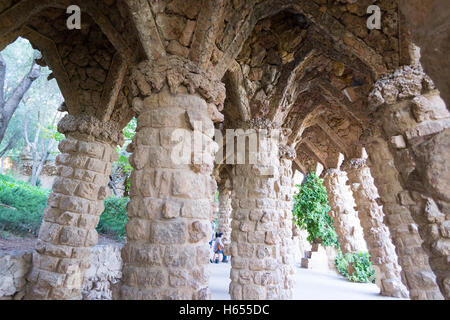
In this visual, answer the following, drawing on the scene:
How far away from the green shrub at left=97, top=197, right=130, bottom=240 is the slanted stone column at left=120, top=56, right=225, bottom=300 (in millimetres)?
6926

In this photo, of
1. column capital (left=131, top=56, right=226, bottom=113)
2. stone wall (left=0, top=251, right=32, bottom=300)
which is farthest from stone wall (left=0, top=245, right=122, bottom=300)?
column capital (left=131, top=56, right=226, bottom=113)

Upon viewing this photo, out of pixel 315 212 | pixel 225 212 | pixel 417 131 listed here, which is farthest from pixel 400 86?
pixel 225 212

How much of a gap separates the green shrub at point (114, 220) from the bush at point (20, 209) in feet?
6.74

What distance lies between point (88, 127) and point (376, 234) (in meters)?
8.23

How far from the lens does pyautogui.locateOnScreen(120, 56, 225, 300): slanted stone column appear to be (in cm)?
246

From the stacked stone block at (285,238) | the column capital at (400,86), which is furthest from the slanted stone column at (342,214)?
the column capital at (400,86)

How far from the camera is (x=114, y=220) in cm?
973

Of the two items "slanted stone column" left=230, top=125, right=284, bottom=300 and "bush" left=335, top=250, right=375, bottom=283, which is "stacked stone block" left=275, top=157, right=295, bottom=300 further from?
"bush" left=335, top=250, right=375, bottom=283

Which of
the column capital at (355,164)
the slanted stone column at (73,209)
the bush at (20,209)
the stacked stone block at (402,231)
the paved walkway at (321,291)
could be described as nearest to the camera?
the slanted stone column at (73,209)

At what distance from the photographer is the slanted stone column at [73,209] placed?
4223 millimetres

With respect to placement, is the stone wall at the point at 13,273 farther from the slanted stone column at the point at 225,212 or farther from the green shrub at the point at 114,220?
the slanted stone column at the point at 225,212

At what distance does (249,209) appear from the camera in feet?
17.1

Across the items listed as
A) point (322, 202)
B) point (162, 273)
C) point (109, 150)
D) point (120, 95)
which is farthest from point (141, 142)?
point (322, 202)
